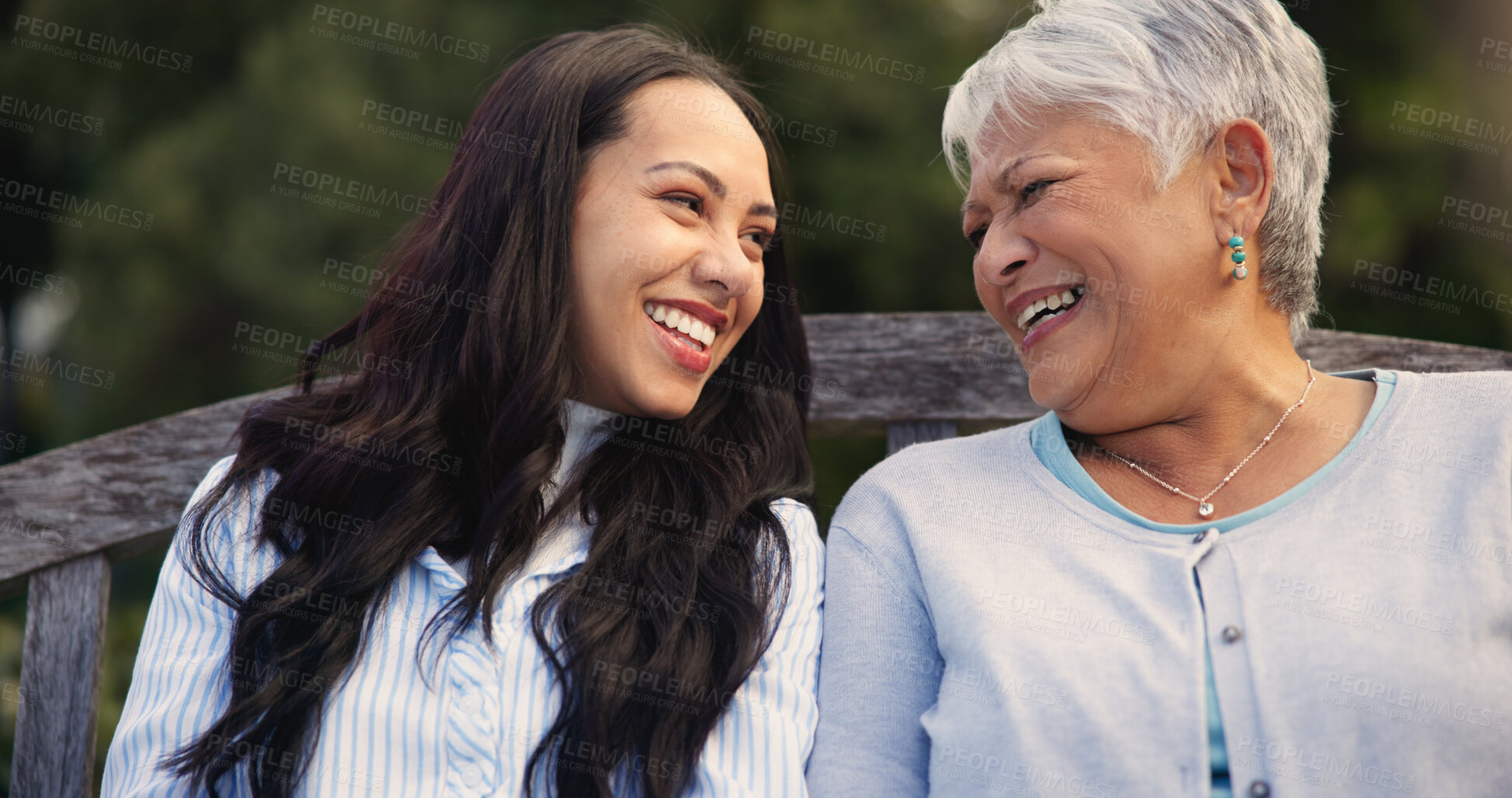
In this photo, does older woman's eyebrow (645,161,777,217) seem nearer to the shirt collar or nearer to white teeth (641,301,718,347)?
white teeth (641,301,718,347)

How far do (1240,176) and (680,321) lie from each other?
100 cm

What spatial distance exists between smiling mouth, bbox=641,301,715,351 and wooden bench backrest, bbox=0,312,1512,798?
234 mm

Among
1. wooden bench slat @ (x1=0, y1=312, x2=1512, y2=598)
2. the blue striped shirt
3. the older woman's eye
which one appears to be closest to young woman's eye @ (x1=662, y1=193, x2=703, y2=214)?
the older woman's eye

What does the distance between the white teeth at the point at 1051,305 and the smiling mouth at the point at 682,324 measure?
1.92 feet

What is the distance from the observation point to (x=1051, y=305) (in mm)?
1992

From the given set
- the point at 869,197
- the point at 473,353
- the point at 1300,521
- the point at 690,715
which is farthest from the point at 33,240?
the point at 1300,521

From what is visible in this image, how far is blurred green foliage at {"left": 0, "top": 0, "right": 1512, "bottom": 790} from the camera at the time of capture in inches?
163

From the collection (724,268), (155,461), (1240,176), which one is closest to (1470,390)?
(1240,176)

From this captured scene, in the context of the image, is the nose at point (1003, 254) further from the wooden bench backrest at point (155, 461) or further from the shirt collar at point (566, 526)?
the shirt collar at point (566, 526)

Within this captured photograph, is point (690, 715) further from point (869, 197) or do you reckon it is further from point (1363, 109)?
point (1363, 109)

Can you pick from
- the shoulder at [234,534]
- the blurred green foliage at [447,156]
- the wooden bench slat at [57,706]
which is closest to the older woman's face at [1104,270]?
the shoulder at [234,534]

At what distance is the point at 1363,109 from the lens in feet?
13.8

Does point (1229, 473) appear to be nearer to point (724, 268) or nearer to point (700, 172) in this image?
point (724, 268)

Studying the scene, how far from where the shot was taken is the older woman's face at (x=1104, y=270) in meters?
1.88
